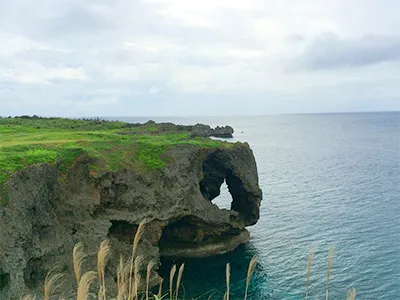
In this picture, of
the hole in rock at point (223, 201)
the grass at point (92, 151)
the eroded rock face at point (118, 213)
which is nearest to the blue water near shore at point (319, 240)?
the hole in rock at point (223, 201)

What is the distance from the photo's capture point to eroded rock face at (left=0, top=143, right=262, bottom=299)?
2100 cm

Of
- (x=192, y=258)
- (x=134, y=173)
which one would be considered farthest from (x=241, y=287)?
(x=134, y=173)

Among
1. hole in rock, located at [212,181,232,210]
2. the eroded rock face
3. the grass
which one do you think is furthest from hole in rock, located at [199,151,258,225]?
hole in rock, located at [212,181,232,210]

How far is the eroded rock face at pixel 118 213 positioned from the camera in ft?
68.9

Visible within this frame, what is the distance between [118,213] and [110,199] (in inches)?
45.4

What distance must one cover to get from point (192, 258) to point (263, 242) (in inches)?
Answer: 268

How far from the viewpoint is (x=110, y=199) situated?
28016 mm

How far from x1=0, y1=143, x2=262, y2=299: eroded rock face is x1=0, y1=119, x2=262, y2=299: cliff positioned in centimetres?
6

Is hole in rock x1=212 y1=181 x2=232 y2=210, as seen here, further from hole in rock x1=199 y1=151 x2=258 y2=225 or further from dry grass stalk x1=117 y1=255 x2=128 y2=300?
dry grass stalk x1=117 y1=255 x2=128 y2=300

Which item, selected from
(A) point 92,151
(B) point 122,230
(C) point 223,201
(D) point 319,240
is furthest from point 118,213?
(C) point 223,201

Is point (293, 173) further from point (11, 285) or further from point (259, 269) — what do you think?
point (11, 285)

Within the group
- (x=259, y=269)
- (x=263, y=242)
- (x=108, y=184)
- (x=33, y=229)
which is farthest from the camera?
(x=263, y=242)

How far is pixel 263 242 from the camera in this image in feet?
116

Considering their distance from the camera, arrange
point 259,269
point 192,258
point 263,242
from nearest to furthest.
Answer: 1. point 259,269
2. point 192,258
3. point 263,242
